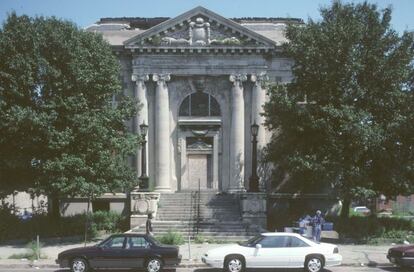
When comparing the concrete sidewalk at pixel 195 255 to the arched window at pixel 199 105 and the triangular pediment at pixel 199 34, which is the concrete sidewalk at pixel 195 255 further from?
the triangular pediment at pixel 199 34

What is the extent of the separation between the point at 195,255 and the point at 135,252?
398cm

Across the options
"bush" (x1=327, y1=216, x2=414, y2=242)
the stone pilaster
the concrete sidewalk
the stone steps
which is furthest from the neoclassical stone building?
the concrete sidewalk

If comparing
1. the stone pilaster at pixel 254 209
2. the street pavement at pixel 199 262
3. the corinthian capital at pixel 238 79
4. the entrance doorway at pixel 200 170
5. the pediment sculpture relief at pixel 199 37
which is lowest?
the street pavement at pixel 199 262

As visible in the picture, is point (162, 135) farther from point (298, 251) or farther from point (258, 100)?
point (298, 251)

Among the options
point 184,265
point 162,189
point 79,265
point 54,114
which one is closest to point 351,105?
point 184,265

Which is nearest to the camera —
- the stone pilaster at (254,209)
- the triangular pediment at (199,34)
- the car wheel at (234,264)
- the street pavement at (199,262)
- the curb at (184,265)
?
the car wheel at (234,264)

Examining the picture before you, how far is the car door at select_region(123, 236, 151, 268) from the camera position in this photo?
17016 mm

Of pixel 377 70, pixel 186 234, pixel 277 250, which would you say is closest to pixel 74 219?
pixel 186 234

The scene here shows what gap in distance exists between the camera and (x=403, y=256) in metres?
17.3

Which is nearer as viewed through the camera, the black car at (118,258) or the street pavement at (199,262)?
the black car at (118,258)

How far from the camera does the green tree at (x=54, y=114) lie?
81.4 ft

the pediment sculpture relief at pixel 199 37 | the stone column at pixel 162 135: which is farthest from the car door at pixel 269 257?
the pediment sculpture relief at pixel 199 37

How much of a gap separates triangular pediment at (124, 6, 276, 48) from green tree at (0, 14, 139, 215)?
292 inches

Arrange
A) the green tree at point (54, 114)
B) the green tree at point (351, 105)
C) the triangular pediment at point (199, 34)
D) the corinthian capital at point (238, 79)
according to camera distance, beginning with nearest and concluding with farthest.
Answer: the green tree at point (54, 114) < the green tree at point (351, 105) < the triangular pediment at point (199, 34) < the corinthian capital at point (238, 79)
